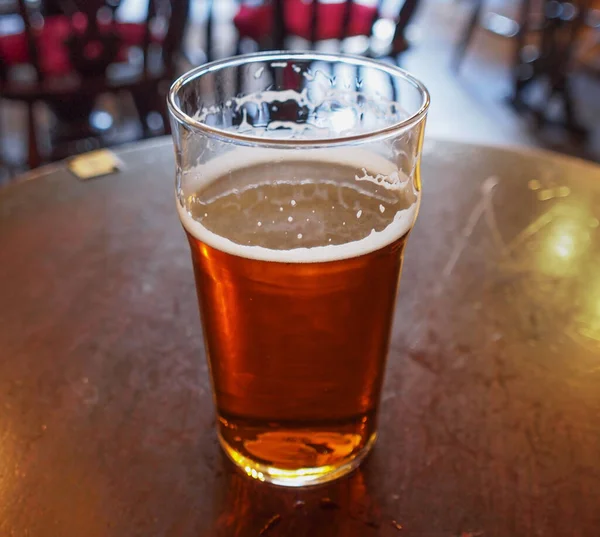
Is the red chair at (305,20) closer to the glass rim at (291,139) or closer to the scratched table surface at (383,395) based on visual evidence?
the scratched table surface at (383,395)

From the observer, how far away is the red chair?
171 centimetres

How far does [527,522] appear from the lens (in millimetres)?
449

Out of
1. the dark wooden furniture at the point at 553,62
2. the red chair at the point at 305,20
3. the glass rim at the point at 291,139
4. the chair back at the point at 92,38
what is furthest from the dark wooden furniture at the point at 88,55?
the dark wooden furniture at the point at 553,62

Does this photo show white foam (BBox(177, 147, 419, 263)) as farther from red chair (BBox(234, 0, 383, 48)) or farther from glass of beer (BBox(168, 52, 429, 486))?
red chair (BBox(234, 0, 383, 48))

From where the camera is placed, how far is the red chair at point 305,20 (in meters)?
1.71

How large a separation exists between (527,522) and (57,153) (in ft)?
6.61

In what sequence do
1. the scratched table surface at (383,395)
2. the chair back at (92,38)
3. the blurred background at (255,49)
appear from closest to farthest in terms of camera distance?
the scratched table surface at (383,395) → the chair back at (92,38) → the blurred background at (255,49)

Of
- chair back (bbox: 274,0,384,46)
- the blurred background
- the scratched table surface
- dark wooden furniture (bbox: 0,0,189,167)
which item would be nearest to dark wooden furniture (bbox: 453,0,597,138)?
the blurred background

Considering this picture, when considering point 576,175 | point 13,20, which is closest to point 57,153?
point 13,20

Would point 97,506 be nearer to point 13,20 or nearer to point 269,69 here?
point 269,69

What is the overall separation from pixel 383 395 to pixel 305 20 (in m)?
1.74

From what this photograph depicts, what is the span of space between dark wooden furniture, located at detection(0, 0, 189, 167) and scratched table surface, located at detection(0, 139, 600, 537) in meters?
0.86

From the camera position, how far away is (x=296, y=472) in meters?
0.47

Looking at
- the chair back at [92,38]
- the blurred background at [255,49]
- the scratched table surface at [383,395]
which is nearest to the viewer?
the scratched table surface at [383,395]
